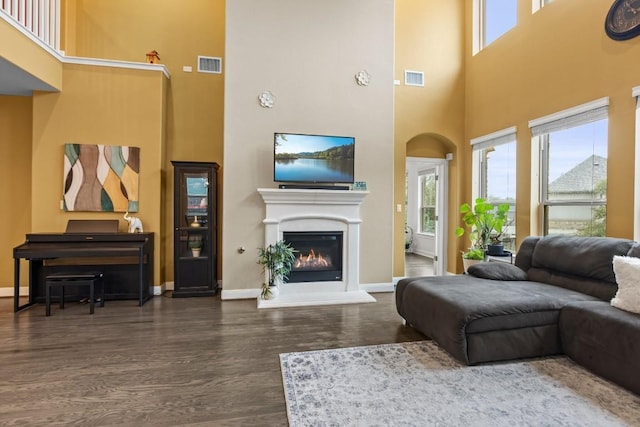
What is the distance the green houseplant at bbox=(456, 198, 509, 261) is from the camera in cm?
474

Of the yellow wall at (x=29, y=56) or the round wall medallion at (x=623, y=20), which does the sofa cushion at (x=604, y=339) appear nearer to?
the round wall medallion at (x=623, y=20)

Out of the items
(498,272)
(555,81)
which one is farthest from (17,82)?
(555,81)

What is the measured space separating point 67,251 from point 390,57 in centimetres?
491

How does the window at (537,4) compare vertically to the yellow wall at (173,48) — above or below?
above

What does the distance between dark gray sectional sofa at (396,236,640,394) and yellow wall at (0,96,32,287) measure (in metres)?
5.07

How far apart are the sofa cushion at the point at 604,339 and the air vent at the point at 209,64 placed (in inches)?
203

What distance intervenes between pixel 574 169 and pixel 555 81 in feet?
3.70

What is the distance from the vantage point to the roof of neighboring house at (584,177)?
12.1 feet

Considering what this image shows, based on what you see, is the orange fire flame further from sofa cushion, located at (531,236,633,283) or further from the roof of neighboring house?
the roof of neighboring house

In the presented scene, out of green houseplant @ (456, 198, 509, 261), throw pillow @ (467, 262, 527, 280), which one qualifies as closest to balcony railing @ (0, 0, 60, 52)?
throw pillow @ (467, 262, 527, 280)

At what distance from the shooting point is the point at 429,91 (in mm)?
5605

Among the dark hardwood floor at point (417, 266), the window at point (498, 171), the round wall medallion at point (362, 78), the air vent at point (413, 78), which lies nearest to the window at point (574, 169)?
the window at point (498, 171)

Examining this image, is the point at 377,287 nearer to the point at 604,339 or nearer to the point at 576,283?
the point at 576,283

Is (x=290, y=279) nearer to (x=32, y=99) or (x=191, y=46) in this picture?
(x=191, y=46)
